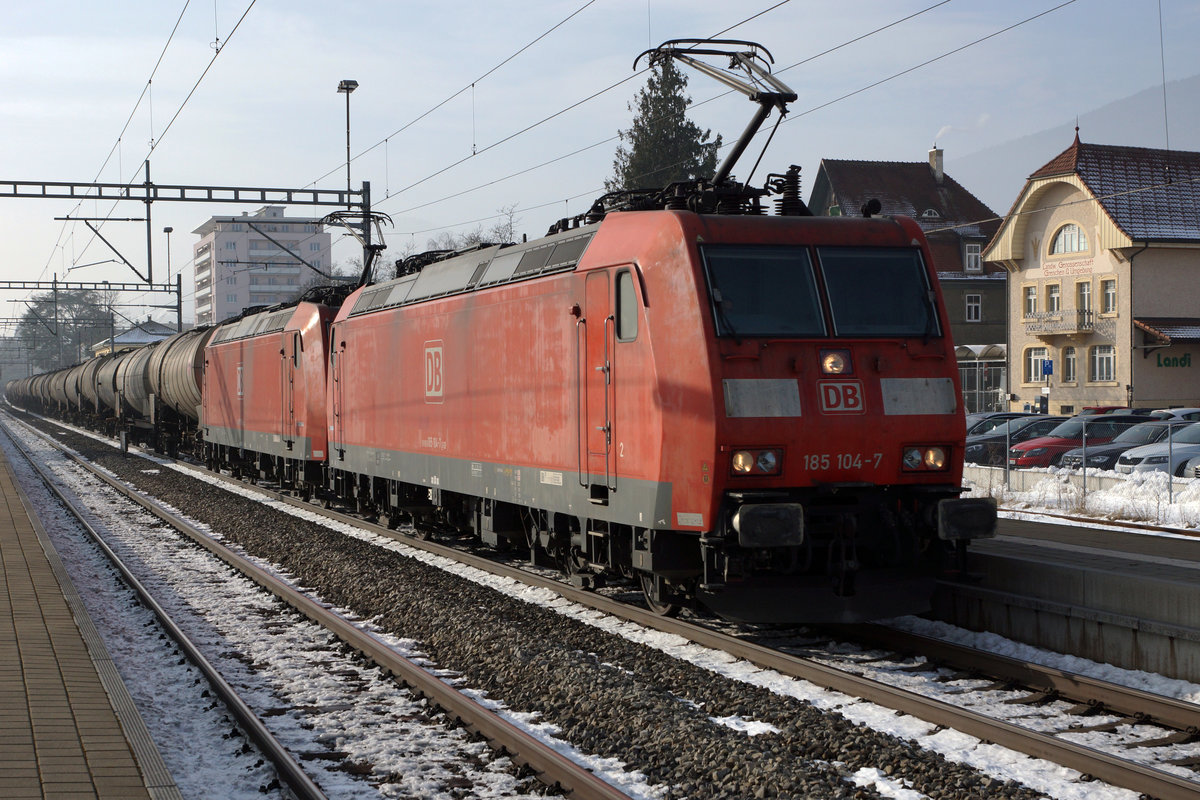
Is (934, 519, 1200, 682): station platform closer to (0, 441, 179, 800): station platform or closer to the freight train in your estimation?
the freight train

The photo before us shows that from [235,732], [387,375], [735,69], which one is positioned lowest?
[235,732]

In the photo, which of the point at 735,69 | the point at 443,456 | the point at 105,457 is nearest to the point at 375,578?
the point at 443,456

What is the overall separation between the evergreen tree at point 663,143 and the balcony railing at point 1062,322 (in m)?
19.6

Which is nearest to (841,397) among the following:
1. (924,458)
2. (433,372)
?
(924,458)

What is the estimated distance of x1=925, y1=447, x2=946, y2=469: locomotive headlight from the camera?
9656 mm

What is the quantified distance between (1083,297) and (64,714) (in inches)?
1759

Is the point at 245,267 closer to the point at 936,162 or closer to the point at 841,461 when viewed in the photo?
the point at 936,162

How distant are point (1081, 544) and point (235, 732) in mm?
10371

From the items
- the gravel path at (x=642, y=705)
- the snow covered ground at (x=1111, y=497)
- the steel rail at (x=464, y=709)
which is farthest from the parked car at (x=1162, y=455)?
the steel rail at (x=464, y=709)

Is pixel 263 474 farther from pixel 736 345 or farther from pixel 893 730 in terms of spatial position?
pixel 893 730

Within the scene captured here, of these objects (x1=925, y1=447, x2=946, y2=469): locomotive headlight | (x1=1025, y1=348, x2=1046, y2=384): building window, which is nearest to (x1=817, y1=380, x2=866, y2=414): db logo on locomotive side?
(x1=925, y1=447, x2=946, y2=469): locomotive headlight

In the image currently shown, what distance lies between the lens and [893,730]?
717 cm

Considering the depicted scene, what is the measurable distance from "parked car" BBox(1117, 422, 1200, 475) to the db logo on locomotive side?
1331cm

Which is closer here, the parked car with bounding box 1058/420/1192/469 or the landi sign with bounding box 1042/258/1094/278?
the parked car with bounding box 1058/420/1192/469
